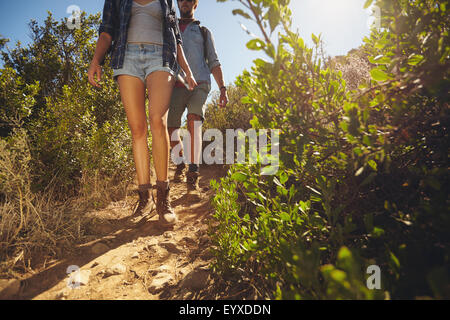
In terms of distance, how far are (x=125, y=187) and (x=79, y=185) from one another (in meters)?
0.48

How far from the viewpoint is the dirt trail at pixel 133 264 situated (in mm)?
1262

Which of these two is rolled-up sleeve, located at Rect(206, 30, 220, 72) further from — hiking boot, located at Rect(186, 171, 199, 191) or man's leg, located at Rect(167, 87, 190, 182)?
hiking boot, located at Rect(186, 171, 199, 191)

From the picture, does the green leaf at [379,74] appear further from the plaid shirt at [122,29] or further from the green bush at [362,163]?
the plaid shirt at [122,29]

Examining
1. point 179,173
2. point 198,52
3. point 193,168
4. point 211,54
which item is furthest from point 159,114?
point 211,54

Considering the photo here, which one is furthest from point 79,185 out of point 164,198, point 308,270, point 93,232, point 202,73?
point 308,270

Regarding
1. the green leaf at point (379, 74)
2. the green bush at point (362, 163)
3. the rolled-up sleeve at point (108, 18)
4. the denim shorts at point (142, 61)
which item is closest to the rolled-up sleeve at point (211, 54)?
the denim shorts at point (142, 61)

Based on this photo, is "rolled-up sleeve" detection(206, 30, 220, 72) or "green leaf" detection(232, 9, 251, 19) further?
"rolled-up sleeve" detection(206, 30, 220, 72)

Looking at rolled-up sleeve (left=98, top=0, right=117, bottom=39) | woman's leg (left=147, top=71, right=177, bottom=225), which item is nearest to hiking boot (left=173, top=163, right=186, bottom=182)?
woman's leg (left=147, top=71, right=177, bottom=225)

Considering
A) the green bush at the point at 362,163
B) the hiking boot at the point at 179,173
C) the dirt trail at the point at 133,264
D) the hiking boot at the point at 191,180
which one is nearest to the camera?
the green bush at the point at 362,163

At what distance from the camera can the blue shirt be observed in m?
3.18

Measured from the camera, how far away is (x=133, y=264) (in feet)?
5.05

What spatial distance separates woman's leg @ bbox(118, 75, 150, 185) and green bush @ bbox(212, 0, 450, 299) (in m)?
1.15

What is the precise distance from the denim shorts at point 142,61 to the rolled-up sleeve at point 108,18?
0.26 metres
